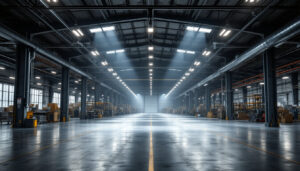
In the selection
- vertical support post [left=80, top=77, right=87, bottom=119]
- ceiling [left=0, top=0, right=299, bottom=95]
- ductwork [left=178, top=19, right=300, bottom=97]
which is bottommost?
vertical support post [left=80, top=77, right=87, bottom=119]

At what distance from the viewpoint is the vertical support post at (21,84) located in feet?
54.9

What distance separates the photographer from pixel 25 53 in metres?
17.2

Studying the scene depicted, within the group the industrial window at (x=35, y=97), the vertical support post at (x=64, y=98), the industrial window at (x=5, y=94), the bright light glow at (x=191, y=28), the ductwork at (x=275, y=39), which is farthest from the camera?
the industrial window at (x=35, y=97)

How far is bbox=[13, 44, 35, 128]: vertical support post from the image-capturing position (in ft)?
54.9

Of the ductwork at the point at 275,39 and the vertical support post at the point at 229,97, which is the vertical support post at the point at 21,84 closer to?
the ductwork at the point at 275,39

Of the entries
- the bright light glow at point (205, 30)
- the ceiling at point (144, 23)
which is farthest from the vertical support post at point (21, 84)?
the bright light glow at point (205, 30)

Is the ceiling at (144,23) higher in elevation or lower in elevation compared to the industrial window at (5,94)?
higher

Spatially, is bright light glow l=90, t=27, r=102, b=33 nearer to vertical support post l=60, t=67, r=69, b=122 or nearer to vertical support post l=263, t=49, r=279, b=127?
vertical support post l=60, t=67, r=69, b=122

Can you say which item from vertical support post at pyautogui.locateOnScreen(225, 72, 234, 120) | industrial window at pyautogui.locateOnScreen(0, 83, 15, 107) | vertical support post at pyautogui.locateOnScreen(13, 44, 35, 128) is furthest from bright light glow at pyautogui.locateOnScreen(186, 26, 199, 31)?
industrial window at pyautogui.locateOnScreen(0, 83, 15, 107)

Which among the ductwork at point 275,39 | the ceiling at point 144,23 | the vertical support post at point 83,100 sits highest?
the ceiling at point 144,23

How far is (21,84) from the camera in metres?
16.9

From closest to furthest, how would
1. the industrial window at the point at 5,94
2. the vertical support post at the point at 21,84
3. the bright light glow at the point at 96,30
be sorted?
the vertical support post at the point at 21,84 → the bright light glow at the point at 96,30 → the industrial window at the point at 5,94

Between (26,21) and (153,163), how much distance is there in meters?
16.0

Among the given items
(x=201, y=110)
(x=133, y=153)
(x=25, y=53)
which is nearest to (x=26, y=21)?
(x=25, y=53)
